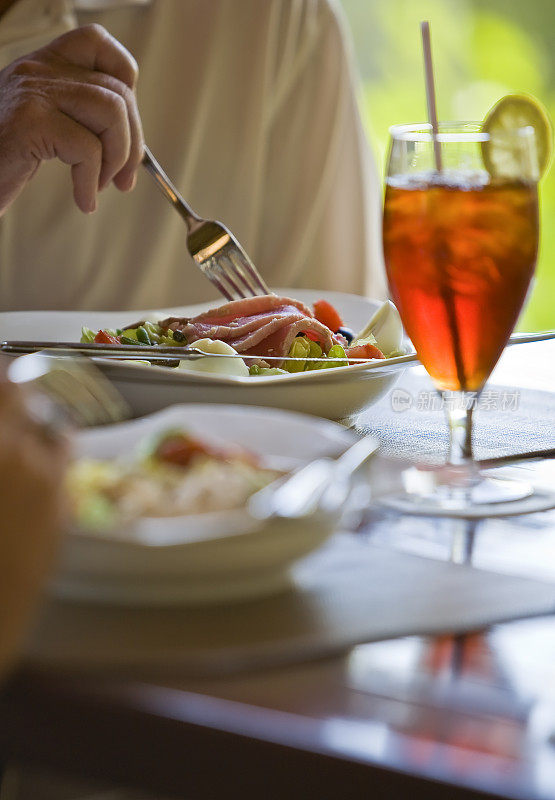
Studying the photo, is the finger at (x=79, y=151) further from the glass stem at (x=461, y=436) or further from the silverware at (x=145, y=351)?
the glass stem at (x=461, y=436)

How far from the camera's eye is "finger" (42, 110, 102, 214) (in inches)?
65.6

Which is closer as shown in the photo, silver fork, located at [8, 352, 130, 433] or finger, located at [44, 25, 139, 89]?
silver fork, located at [8, 352, 130, 433]

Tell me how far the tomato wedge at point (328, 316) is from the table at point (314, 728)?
906 millimetres

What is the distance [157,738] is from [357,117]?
2.66 metres

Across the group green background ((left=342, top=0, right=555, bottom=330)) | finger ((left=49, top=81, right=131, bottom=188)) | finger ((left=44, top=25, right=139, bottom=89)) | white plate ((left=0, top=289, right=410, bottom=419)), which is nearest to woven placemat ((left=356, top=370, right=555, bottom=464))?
white plate ((left=0, top=289, right=410, bottom=419))

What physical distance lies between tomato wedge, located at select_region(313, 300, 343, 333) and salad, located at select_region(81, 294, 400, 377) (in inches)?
2.7

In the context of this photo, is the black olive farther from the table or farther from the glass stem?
the table

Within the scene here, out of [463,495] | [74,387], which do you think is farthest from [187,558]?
[74,387]

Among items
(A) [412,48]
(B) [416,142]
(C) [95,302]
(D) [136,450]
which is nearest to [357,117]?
(C) [95,302]

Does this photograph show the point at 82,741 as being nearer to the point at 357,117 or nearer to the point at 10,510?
the point at 10,510

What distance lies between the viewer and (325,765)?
1.53 feet

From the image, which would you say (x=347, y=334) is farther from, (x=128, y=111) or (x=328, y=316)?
(x=128, y=111)

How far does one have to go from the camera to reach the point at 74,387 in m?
0.94

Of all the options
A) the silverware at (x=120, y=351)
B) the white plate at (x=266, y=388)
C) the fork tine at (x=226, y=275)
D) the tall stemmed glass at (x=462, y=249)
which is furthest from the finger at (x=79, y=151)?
the tall stemmed glass at (x=462, y=249)
